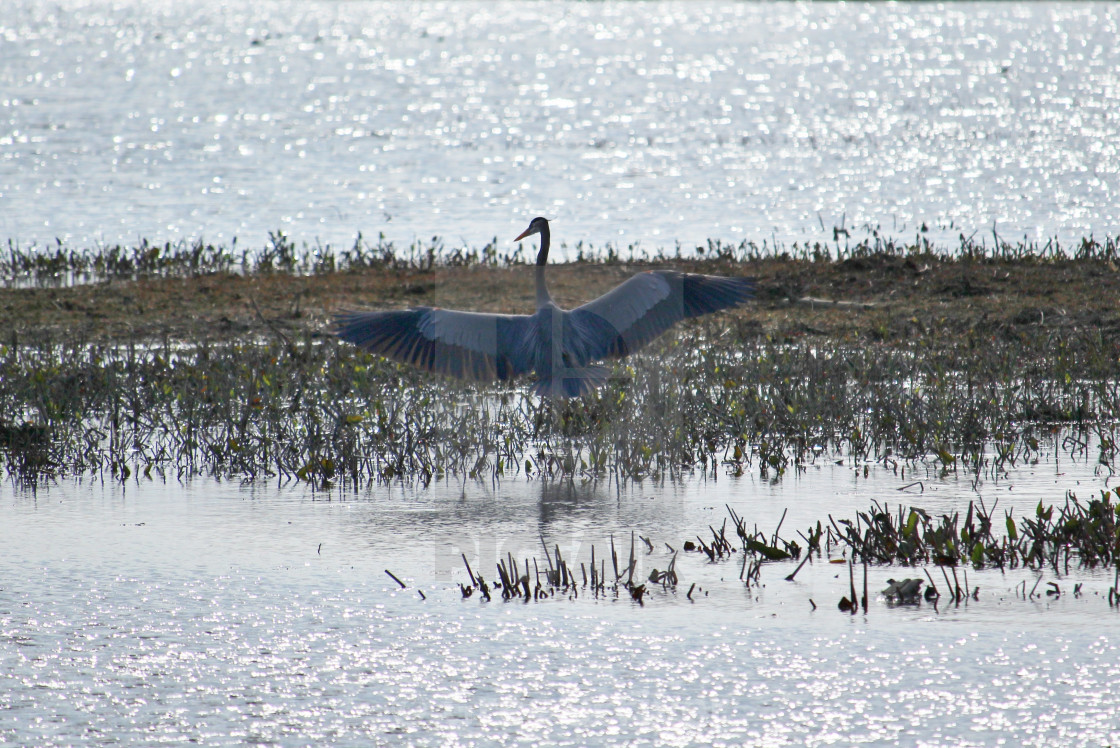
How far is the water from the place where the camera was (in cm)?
2089

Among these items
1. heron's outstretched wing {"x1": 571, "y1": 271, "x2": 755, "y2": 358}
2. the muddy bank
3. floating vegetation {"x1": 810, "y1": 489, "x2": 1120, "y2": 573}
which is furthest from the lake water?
the muddy bank

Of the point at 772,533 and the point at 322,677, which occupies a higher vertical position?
the point at 772,533

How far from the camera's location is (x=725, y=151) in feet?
109

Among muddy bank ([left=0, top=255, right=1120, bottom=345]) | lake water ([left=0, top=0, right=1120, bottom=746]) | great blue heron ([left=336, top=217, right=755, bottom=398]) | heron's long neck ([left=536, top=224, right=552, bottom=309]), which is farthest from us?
muddy bank ([left=0, top=255, right=1120, bottom=345])

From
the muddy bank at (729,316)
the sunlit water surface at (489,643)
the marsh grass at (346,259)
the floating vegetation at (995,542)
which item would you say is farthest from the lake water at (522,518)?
the muddy bank at (729,316)

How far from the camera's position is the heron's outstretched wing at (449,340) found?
282 inches

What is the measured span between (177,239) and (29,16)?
124 metres

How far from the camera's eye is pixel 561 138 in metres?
37.6

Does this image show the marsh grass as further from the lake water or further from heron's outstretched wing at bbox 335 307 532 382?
heron's outstretched wing at bbox 335 307 532 382

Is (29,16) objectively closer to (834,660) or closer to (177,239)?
(177,239)

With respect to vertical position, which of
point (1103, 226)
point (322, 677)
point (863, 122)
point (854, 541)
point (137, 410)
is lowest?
point (322, 677)

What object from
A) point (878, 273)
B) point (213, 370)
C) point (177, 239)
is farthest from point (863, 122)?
point (213, 370)

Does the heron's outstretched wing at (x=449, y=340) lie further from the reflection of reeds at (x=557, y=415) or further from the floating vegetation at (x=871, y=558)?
the floating vegetation at (x=871, y=558)

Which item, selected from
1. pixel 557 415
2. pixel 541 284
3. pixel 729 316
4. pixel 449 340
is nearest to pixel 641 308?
pixel 541 284
